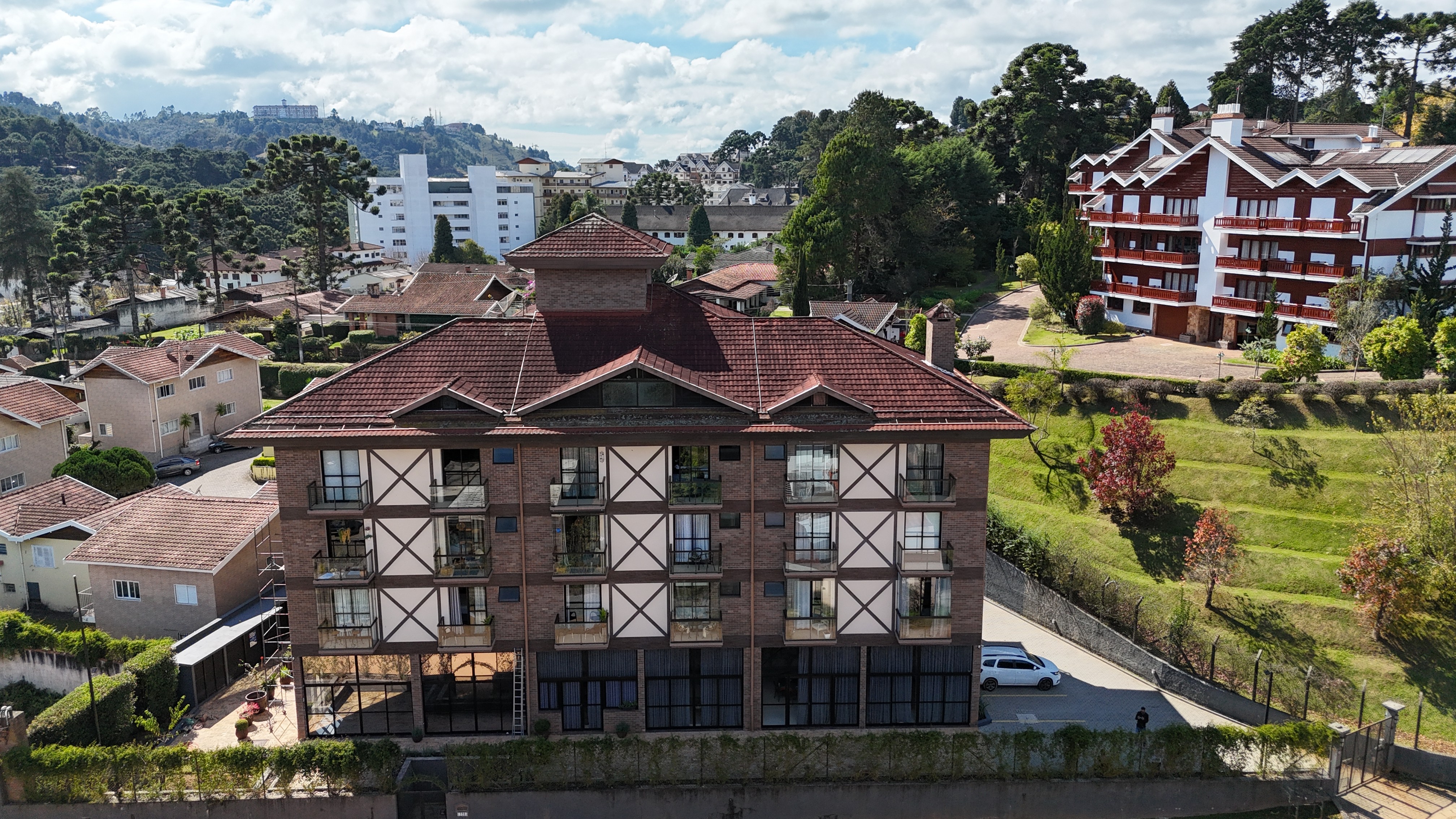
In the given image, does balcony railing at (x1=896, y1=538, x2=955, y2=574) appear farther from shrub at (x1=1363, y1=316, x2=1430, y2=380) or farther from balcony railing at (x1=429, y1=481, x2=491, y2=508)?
shrub at (x1=1363, y1=316, x2=1430, y2=380)

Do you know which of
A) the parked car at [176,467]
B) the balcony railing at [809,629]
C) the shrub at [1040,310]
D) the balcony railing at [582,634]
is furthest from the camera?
the shrub at [1040,310]

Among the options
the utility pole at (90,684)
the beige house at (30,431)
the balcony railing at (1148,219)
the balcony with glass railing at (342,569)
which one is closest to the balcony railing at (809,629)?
the balcony with glass railing at (342,569)

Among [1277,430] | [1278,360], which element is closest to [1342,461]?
[1277,430]

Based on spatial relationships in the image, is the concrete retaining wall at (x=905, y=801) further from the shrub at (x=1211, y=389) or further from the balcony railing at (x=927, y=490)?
the shrub at (x=1211, y=389)

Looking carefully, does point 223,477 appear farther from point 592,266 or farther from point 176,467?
point 592,266

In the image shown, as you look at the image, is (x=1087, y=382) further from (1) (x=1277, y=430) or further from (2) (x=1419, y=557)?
(2) (x=1419, y=557)

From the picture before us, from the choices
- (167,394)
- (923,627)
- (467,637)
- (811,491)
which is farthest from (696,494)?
(167,394)
